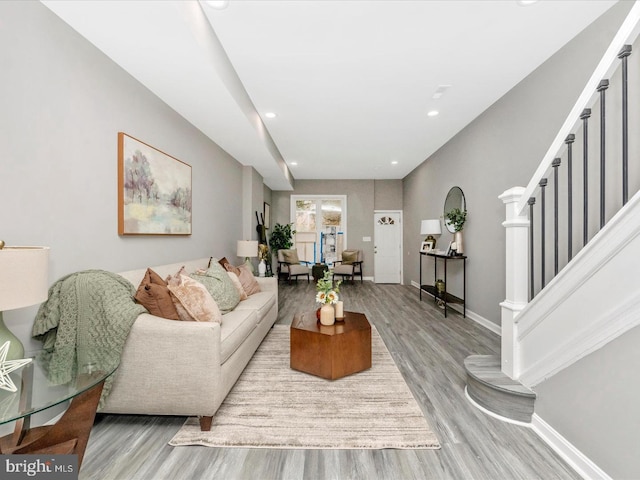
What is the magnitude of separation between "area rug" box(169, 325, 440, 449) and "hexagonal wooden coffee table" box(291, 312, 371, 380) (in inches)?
2.9

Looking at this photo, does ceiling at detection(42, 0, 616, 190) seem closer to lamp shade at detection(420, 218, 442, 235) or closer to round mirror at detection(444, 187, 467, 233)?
round mirror at detection(444, 187, 467, 233)

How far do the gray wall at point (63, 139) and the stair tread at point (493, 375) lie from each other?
2.85 m

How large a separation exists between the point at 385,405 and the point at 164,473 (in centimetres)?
137

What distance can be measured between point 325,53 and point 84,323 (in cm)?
271

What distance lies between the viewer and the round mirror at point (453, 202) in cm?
434

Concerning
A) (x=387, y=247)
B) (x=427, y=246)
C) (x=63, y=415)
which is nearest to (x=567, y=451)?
(x=63, y=415)

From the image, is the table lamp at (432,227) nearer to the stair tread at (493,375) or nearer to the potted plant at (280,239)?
the stair tread at (493,375)

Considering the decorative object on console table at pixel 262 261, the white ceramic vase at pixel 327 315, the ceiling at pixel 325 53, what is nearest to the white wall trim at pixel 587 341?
the white ceramic vase at pixel 327 315

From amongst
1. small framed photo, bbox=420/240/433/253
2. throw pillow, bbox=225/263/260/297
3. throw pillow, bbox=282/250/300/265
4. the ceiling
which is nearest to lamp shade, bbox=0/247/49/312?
the ceiling

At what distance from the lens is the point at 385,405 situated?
6.63ft

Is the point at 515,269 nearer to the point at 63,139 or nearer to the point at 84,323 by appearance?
the point at 84,323

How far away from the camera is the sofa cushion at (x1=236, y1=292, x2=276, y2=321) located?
299 centimetres

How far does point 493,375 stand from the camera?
203 cm

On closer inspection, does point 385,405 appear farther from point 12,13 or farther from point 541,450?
point 12,13
